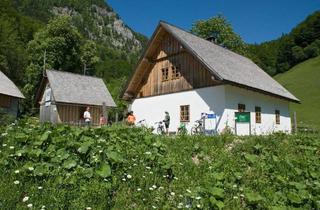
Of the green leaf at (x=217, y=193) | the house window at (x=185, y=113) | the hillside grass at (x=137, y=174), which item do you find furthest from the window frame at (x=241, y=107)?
the green leaf at (x=217, y=193)

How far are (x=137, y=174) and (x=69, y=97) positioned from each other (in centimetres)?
2528

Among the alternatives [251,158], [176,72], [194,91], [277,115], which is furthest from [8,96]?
[251,158]

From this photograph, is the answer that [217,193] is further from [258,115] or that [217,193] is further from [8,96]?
[8,96]

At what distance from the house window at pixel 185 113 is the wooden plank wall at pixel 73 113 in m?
11.1

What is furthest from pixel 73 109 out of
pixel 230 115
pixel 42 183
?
pixel 42 183

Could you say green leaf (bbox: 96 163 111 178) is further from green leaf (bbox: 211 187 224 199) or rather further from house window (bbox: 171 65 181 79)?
Result: house window (bbox: 171 65 181 79)

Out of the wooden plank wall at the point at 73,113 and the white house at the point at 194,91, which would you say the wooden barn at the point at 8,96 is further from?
the white house at the point at 194,91

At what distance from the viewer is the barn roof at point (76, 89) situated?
99.9 ft

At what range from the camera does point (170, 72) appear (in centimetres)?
2286

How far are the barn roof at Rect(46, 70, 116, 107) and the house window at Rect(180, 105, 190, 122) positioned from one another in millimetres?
12358

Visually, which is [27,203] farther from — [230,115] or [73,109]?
[73,109]

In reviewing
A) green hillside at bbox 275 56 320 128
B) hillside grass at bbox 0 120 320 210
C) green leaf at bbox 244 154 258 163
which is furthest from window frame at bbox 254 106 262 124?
green leaf at bbox 244 154 258 163

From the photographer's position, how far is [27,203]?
16.5 ft

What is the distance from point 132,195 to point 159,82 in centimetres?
1823
